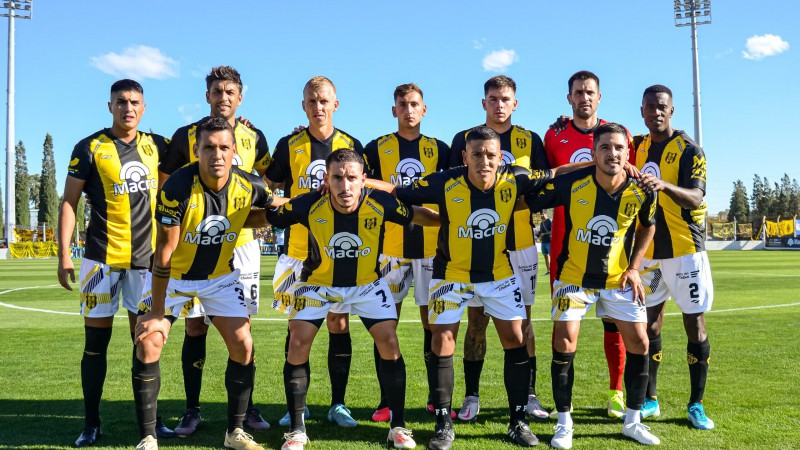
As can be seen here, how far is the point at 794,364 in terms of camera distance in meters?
6.84

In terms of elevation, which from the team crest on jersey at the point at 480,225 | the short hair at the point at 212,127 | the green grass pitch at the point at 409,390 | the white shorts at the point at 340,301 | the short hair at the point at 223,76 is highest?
the short hair at the point at 223,76

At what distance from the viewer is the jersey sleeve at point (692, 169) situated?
508 centimetres

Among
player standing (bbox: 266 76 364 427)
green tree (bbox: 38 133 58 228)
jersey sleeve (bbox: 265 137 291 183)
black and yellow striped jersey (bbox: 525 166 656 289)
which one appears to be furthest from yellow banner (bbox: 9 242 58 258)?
black and yellow striped jersey (bbox: 525 166 656 289)

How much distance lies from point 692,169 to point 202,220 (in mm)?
3935

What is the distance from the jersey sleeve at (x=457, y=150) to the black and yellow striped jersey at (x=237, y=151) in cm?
171

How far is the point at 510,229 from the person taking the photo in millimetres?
5336

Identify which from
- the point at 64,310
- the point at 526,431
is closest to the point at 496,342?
the point at 526,431

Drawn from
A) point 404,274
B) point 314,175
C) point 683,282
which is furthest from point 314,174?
point 683,282

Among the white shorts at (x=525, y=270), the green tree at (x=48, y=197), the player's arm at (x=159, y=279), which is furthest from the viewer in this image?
the green tree at (x=48, y=197)

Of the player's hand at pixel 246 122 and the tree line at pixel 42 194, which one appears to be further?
the tree line at pixel 42 194

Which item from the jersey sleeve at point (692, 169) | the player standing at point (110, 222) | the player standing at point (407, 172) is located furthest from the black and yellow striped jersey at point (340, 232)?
the jersey sleeve at point (692, 169)

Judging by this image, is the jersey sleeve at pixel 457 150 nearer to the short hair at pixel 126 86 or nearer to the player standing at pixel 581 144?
the player standing at pixel 581 144

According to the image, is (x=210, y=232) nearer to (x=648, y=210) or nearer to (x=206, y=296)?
(x=206, y=296)

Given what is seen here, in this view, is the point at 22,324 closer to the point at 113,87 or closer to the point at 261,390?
the point at 261,390
